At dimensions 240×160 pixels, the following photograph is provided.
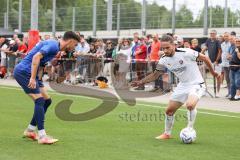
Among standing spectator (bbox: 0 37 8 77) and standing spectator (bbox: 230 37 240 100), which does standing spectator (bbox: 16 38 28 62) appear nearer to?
standing spectator (bbox: 0 37 8 77)

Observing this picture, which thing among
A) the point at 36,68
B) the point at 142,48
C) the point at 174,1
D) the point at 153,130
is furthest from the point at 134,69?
the point at 36,68

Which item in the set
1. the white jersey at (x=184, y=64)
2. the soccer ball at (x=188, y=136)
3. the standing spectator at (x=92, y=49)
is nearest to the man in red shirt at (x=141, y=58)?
the standing spectator at (x=92, y=49)

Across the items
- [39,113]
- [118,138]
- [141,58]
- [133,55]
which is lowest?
[118,138]

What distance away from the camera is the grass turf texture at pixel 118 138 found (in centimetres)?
931

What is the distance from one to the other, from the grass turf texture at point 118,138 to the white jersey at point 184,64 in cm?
106

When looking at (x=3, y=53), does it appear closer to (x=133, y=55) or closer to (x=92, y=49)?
(x=92, y=49)

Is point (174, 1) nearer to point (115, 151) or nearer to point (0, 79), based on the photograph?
point (0, 79)

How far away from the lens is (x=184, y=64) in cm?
1125

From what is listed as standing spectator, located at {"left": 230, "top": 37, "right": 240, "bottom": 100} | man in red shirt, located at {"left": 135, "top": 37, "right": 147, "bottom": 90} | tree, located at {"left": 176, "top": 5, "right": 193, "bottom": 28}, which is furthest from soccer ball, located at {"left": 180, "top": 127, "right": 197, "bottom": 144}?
tree, located at {"left": 176, "top": 5, "right": 193, "bottom": 28}

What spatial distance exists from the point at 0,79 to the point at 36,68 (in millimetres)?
20600

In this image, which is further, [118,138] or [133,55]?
[133,55]

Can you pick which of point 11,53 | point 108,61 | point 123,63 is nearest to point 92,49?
point 108,61

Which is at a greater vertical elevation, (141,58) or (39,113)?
(141,58)

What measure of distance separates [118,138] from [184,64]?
171 cm
